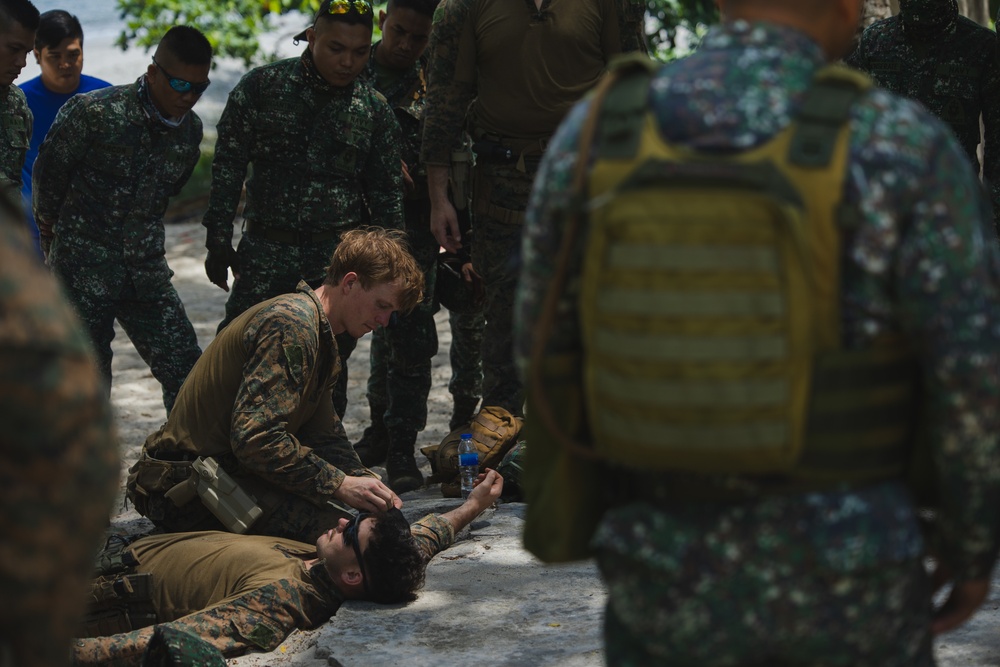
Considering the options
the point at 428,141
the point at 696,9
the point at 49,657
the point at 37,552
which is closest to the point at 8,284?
the point at 37,552

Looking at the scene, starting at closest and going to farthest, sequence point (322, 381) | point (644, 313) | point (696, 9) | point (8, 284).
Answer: point (8, 284) → point (644, 313) → point (322, 381) → point (696, 9)

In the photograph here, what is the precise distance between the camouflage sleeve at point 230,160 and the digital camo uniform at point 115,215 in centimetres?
27

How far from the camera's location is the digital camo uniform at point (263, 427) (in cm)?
408

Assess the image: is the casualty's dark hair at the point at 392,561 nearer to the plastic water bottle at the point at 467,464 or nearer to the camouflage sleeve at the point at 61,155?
the plastic water bottle at the point at 467,464

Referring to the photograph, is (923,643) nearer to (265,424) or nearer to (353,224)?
(265,424)

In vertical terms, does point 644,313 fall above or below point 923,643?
above

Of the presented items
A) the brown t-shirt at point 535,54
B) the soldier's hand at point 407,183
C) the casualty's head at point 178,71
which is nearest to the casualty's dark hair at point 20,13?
the casualty's head at point 178,71

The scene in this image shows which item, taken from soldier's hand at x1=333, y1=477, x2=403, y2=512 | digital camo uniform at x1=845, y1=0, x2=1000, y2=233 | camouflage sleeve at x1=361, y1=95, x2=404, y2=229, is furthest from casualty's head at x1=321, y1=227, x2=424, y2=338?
digital camo uniform at x1=845, y1=0, x2=1000, y2=233

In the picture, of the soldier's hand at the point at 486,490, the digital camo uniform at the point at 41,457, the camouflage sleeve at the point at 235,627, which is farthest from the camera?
the soldier's hand at the point at 486,490

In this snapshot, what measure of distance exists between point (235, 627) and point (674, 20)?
308 inches

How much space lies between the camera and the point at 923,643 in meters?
1.72

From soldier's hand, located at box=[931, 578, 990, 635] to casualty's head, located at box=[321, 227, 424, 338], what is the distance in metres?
2.76

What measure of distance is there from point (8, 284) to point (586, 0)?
4182 millimetres

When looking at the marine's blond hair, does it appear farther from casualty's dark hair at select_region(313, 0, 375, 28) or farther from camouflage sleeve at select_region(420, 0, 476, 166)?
casualty's dark hair at select_region(313, 0, 375, 28)
